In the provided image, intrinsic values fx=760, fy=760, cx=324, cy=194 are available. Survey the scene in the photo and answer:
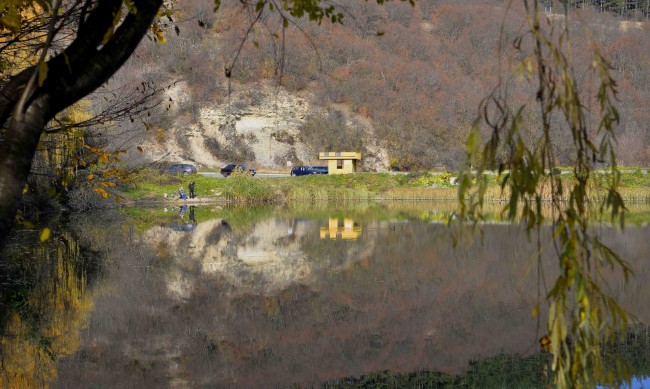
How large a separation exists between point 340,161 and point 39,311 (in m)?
46.3

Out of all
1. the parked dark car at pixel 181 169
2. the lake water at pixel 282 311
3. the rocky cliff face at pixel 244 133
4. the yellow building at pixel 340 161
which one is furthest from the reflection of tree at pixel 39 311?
the rocky cliff face at pixel 244 133

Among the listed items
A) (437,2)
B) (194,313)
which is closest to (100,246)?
(194,313)

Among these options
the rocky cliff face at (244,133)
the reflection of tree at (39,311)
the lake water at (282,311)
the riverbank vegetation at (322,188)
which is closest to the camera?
the reflection of tree at (39,311)

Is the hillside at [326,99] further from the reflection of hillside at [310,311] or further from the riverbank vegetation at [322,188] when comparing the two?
the reflection of hillside at [310,311]

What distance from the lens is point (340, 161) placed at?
189ft

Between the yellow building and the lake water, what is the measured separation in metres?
33.7

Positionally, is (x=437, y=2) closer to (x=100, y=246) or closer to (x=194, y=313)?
(x=100, y=246)

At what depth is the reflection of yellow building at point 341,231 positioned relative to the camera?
23856 mm

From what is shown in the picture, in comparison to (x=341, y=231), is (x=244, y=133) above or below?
above

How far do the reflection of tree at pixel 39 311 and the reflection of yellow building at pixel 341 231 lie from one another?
26.5 feet

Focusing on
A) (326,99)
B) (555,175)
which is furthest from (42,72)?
(326,99)

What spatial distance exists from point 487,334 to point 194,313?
4.68 metres

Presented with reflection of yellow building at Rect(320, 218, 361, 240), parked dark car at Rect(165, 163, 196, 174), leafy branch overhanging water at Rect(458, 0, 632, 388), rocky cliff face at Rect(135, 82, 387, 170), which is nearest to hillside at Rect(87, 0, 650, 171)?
rocky cliff face at Rect(135, 82, 387, 170)

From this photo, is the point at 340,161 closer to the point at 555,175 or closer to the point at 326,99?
the point at 326,99
